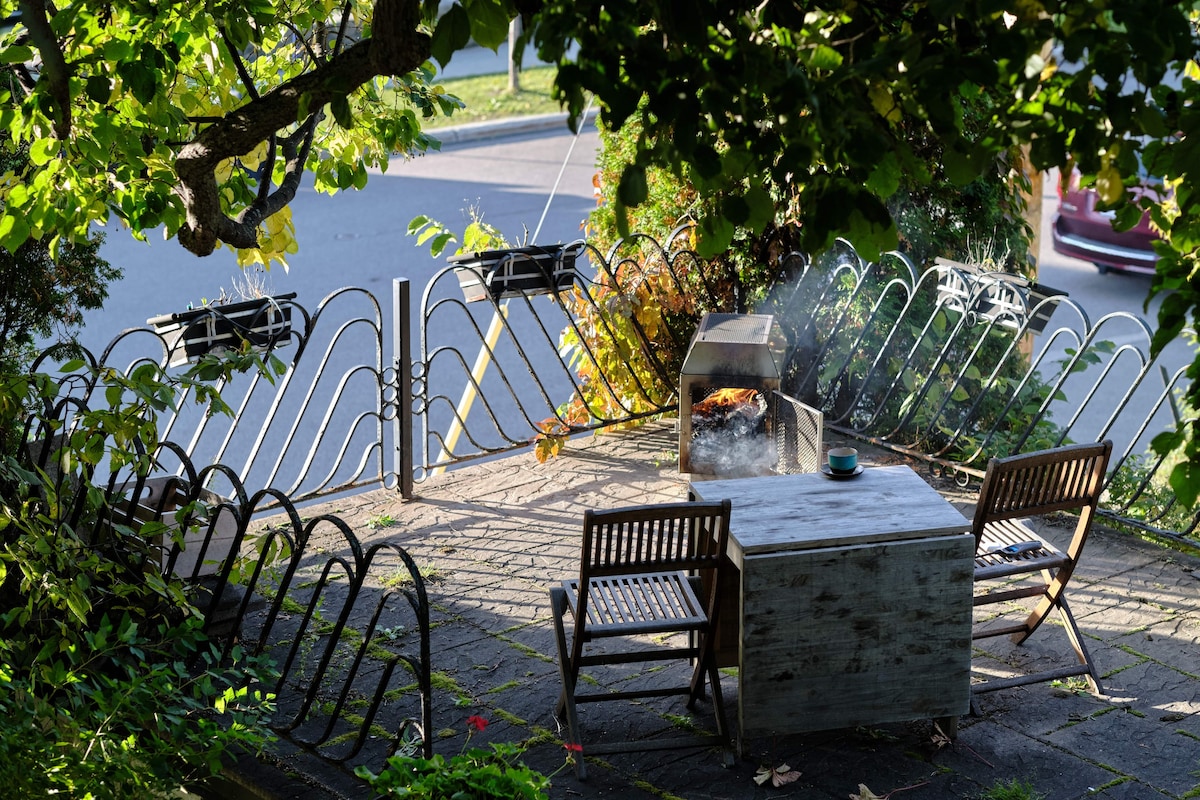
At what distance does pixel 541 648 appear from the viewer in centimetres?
505

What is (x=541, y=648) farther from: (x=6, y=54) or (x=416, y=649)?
(x=6, y=54)

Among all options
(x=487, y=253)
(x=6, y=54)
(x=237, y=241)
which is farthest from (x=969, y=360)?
(x=6, y=54)

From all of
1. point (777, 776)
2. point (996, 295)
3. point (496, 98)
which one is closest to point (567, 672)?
point (777, 776)

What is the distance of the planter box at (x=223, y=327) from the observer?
5.62 metres

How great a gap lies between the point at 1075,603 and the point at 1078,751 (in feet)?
3.92

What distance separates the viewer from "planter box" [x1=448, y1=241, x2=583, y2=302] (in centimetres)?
662

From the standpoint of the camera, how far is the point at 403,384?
20.8 ft

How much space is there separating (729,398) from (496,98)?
13844mm

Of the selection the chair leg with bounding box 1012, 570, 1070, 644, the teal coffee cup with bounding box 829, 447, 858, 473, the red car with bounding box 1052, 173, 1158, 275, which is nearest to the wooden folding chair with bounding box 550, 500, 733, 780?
the teal coffee cup with bounding box 829, 447, 858, 473

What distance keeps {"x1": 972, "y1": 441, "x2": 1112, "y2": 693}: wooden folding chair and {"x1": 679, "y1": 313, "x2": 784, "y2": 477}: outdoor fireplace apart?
144 centimetres

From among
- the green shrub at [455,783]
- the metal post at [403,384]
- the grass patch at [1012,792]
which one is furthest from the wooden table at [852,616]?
the metal post at [403,384]

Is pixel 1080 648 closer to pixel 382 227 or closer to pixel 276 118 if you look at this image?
pixel 276 118

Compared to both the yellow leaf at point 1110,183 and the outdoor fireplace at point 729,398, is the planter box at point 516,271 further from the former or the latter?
the yellow leaf at point 1110,183

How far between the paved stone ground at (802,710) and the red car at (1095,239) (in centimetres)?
675
